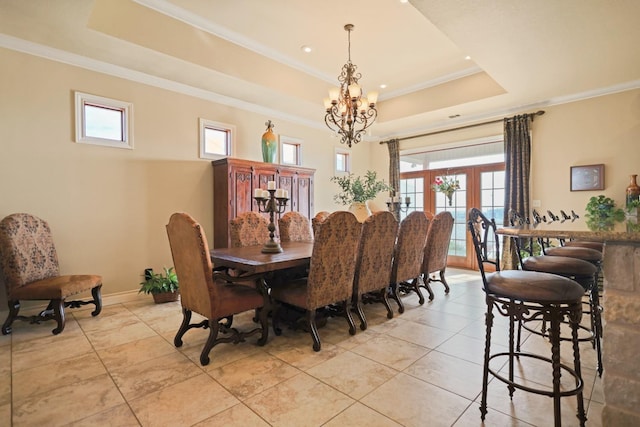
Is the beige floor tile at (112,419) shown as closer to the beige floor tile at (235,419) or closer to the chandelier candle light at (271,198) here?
the beige floor tile at (235,419)

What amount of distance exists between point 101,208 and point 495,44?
4.88 m

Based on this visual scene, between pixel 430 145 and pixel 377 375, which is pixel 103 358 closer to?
pixel 377 375

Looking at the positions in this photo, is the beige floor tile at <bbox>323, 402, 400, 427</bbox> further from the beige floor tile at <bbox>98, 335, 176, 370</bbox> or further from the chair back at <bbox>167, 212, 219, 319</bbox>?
the beige floor tile at <bbox>98, 335, 176, 370</bbox>

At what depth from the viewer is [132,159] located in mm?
4086

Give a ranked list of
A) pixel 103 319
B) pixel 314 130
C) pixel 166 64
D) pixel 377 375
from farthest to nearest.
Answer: pixel 314 130 → pixel 166 64 → pixel 103 319 → pixel 377 375

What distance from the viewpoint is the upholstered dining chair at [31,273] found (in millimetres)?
2945

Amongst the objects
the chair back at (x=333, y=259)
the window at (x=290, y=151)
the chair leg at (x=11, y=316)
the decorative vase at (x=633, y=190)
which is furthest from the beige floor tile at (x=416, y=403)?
the window at (x=290, y=151)

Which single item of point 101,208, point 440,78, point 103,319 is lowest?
point 103,319

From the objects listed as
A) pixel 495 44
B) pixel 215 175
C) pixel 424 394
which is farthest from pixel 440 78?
pixel 424 394

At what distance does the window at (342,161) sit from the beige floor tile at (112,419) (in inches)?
220

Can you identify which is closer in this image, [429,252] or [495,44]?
[495,44]

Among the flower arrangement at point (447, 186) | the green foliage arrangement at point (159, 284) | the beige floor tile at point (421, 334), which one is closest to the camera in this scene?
the beige floor tile at point (421, 334)

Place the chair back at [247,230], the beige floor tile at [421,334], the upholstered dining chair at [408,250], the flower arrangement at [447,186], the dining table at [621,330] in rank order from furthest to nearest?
1. the flower arrangement at [447,186]
2. the chair back at [247,230]
3. the upholstered dining chair at [408,250]
4. the beige floor tile at [421,334]
5. the dining table at [621,330]

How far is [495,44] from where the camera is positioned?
3.35 metres
